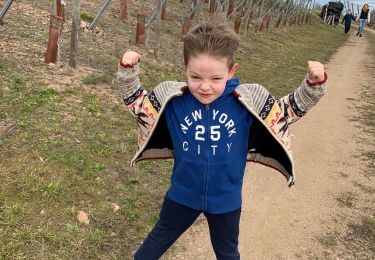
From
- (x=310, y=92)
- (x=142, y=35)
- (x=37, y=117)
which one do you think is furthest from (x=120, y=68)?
(x=142, y=35)

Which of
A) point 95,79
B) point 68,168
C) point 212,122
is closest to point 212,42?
point 212,122

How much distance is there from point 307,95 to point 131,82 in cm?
90

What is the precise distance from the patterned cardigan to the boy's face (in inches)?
5.0

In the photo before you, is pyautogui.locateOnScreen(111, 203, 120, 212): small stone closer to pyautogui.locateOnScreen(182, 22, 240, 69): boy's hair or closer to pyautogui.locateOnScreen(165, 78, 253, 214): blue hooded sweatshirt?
pyautogui.locateOnScreen(165, 78, 253, 214): blue hooded sweatshirt

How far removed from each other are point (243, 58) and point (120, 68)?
984 cm

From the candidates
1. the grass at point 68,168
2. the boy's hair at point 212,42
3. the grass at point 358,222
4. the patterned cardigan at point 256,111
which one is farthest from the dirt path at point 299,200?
the boy's hair at point 212,42

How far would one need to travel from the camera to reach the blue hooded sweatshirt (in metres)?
2.11

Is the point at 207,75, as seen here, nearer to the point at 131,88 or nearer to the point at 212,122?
the point at 212,122

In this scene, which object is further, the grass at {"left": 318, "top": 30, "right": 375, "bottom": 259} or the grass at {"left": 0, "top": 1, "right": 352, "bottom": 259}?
the grass at {"left": 318, "top": 30, "right": 375, "bottom": 259}

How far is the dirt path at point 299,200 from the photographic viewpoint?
3547 mm

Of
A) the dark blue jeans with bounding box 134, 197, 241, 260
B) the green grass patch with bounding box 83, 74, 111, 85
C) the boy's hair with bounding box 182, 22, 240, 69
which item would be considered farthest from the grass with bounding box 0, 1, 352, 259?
the boy's hair with bounding box 182, 22, 240, 69

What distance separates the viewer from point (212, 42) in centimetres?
193

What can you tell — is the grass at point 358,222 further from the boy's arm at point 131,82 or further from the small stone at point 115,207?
the boy's arm at point 131,82

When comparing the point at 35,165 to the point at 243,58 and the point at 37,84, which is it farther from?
the point at 243,58
